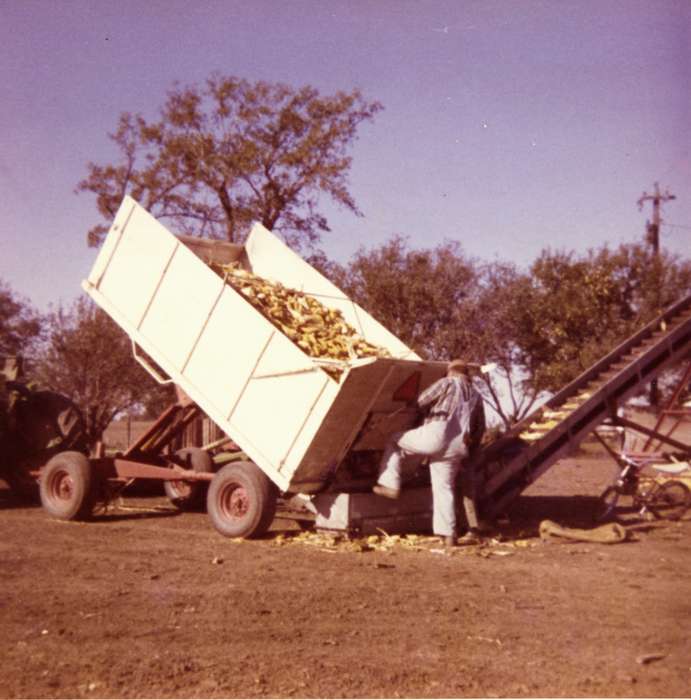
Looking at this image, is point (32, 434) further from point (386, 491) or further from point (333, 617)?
point (333, 617)

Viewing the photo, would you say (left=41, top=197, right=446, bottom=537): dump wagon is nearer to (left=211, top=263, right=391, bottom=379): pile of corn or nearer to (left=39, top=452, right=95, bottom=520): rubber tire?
(left=39, top=452, right=95, bottom=520): rubber tire

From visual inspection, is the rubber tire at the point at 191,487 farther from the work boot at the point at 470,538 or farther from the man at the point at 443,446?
the work boot at the point at 470,538

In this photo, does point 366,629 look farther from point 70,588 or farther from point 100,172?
point 100,172

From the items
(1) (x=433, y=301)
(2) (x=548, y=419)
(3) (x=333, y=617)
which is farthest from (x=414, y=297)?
(3) (x=333, y=617)

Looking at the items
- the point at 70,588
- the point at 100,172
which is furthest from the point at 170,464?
the point at 100,172

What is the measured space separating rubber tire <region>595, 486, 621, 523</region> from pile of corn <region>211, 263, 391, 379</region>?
347cm

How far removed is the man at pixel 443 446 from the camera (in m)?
9.08

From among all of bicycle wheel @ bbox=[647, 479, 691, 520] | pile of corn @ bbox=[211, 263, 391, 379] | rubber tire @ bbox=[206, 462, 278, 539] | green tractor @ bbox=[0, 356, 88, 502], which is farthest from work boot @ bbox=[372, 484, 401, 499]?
green tractor @ bbox=[0, 356, 88, 502]

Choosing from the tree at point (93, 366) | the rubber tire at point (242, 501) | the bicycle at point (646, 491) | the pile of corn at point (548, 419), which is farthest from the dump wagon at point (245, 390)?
the tree at point (93, 366)

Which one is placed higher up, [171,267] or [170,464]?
[171,267]

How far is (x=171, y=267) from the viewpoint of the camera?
962 centimetres

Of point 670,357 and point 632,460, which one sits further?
point 670,357

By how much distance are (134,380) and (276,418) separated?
1120 cm

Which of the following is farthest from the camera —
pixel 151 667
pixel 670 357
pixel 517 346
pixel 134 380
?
pixel 517 346
